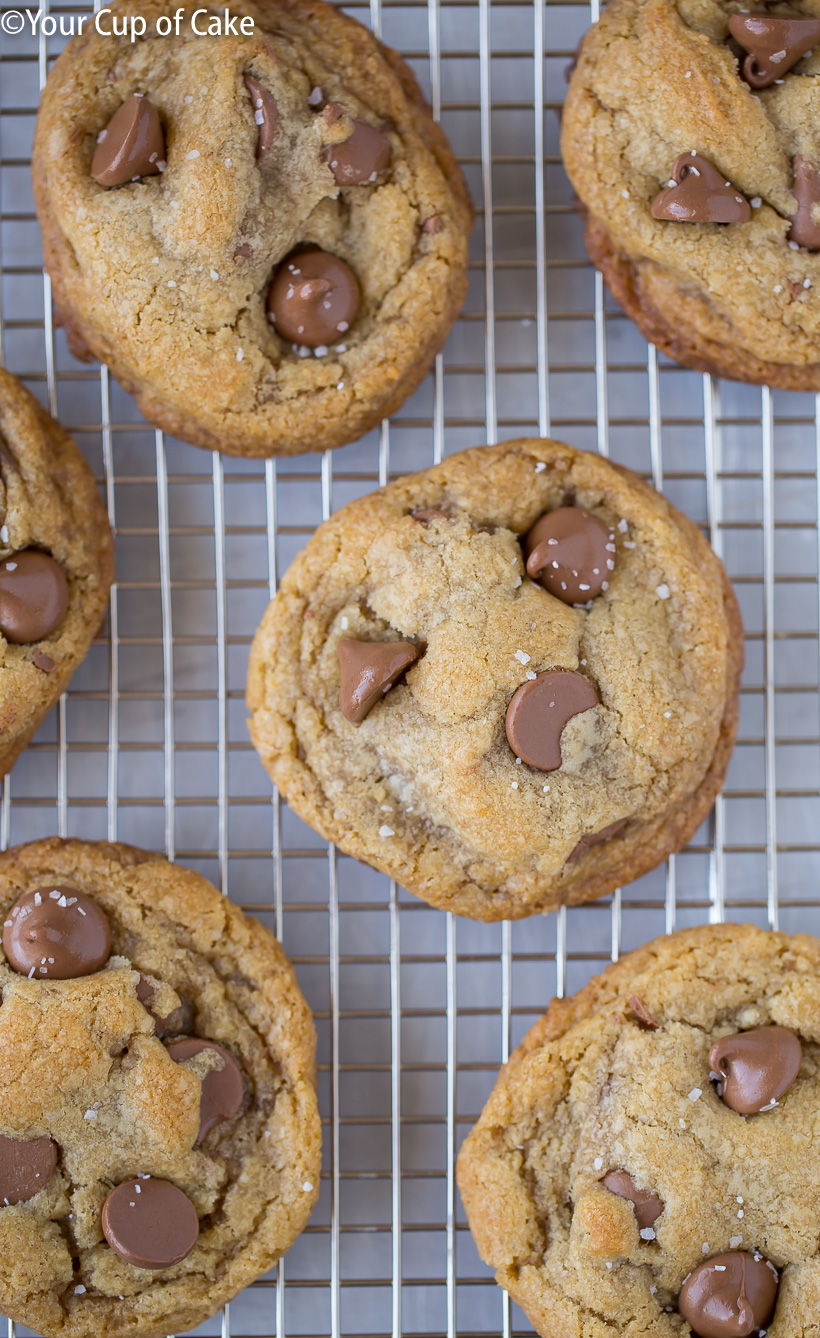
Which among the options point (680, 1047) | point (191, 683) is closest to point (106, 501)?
point (191, 683)

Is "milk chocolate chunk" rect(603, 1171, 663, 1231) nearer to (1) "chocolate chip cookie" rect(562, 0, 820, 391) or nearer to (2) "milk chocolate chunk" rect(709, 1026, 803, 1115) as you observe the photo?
(2) "milk chocolate chunk" rect(709, 1026, 803, 1115)

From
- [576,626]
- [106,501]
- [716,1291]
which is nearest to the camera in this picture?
[716,1291]

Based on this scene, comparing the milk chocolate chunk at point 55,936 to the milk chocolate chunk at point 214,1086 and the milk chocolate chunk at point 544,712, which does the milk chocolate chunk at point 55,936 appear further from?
the milk chocolate chunk at point 544,712

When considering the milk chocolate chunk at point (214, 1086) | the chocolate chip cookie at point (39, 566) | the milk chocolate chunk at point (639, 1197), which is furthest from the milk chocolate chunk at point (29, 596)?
the milk chocolate chunk at point (639, 1197)

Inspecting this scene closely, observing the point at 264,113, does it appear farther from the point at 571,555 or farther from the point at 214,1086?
the point at 214,1086

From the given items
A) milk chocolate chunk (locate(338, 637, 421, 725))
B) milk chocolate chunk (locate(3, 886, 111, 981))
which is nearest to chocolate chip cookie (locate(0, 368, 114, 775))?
milk chocolate chunk (locate(3, 886, 111, 981))

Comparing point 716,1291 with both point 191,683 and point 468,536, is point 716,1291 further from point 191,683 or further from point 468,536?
point 191,683
